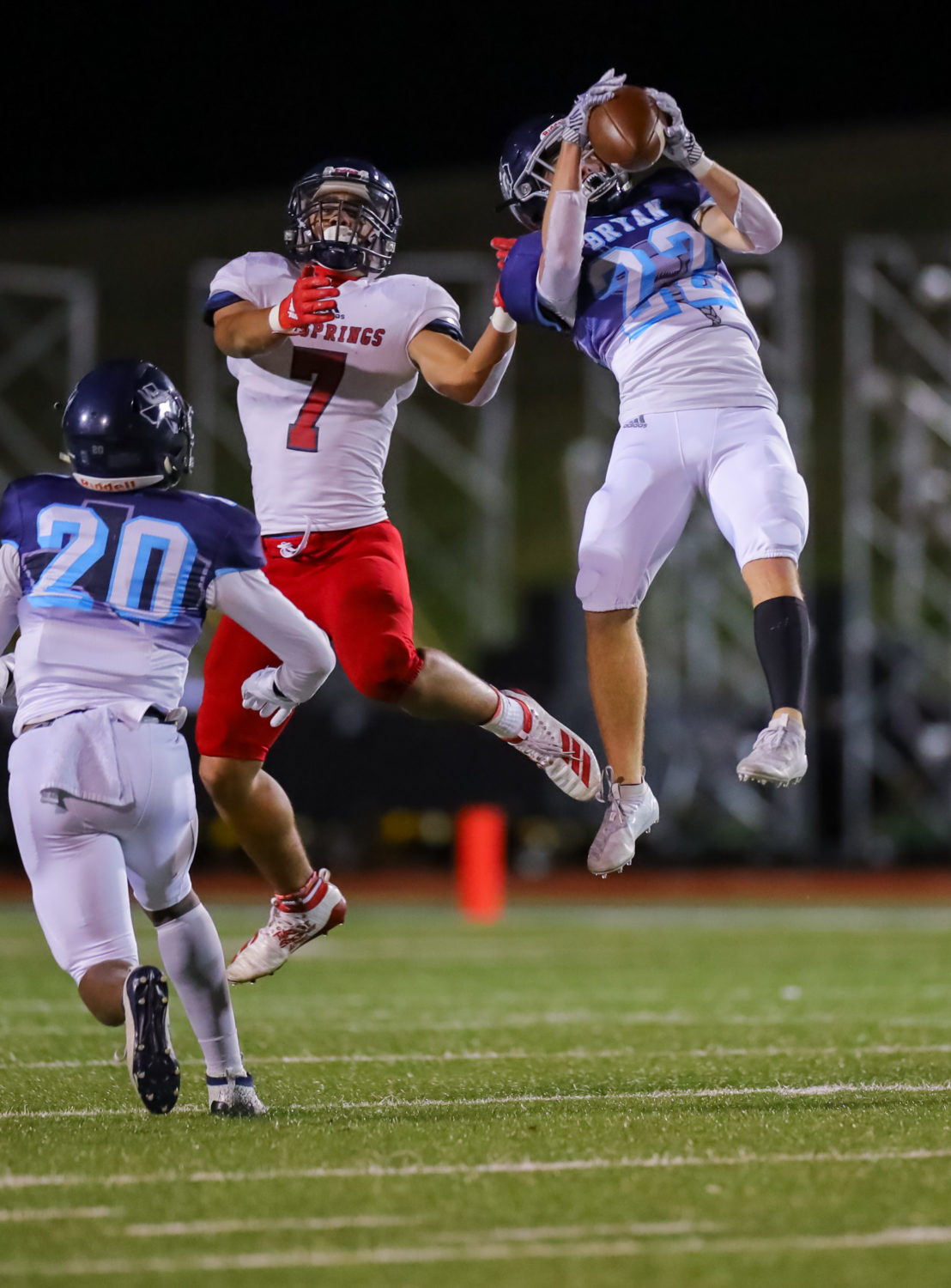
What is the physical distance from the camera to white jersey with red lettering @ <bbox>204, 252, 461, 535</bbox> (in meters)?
5.31

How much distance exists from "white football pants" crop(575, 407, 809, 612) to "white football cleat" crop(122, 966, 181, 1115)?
1.57 meters

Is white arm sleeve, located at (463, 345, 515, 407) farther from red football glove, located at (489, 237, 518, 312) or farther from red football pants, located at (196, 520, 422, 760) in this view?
red football pants, located at (196, 520, 422, 760)

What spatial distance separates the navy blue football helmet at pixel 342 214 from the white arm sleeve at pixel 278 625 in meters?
1.33

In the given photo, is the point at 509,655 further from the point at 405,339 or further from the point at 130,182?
the point at 405,339

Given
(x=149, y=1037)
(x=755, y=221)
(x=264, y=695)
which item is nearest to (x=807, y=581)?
(x=755, y=221)

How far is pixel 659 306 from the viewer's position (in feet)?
16.5

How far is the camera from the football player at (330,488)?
5.17 metres

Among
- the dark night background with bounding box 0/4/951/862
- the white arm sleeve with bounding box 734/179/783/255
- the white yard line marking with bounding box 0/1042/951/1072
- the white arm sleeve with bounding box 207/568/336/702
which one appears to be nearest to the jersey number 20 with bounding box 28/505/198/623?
the white arm sleeve with bounding box 207/568/336/702

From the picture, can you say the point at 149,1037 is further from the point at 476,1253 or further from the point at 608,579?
the point at 608,579

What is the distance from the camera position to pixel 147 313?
1014 inches

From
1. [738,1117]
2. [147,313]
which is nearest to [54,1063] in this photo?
[738,1117]

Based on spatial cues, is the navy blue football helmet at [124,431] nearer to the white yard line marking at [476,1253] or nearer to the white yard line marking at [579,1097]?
the white yard line marking at [579,1097]

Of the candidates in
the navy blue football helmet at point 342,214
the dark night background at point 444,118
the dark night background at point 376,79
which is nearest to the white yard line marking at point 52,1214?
the navy blue football helmet at point 342,214

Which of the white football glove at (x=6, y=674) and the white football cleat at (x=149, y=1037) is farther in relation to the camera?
the white football glove at (x=6, y=674)
